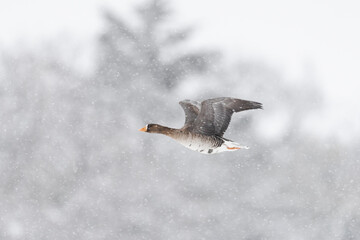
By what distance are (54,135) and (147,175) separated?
10.3ft

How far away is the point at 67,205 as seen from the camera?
17094 millimetres

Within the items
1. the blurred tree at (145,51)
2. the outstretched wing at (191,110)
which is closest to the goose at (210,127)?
the outstretched wing at (191,110)

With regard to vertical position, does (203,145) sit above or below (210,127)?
below

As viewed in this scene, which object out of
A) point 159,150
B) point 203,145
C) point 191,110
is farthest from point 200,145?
point 159,150

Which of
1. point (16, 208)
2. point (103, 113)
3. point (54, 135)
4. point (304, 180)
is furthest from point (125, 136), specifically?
point (304, 180)

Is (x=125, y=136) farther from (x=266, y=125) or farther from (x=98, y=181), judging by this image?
(x=266, y=125)

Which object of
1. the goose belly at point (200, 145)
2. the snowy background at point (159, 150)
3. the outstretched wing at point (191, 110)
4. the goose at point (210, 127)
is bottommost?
the goose belly at point (200, 145)

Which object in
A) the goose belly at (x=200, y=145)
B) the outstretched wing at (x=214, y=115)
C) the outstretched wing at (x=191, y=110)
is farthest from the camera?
the outstretched wing at (x=191, y=110)

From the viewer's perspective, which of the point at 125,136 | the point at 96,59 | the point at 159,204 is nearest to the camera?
the point at 159,204

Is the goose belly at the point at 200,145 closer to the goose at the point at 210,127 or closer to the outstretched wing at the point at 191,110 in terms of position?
the goose at the point at 210,127

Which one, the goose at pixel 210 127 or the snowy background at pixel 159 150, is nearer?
the goose at pixel 210 127

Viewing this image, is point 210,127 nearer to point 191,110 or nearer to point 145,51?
point 191,110

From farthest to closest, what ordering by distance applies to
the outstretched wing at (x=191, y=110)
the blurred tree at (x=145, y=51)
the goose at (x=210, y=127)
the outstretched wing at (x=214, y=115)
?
the blurred tree at (x=145, y=51), the outstretched wing at (x=191, y=110), the outstretched wing at (x=214, y=115), the goose at (x=210, y=127)

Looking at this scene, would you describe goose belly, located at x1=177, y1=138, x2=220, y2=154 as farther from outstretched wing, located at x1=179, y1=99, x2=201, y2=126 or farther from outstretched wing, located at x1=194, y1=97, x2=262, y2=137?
outstretched wing, located at x1=179, y1=99, x2=201, y2=126
